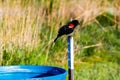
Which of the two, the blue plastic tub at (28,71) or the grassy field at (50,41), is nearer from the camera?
the blue plastic tub at (28,71)

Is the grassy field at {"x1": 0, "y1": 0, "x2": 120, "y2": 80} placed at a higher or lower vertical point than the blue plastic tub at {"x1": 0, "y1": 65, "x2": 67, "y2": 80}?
higher

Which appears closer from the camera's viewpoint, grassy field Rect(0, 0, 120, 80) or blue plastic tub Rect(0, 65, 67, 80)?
blue plastic tub Rect(0, 65, 67, 80)

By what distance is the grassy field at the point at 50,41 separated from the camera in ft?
19.9

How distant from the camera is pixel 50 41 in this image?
6535 millimetres

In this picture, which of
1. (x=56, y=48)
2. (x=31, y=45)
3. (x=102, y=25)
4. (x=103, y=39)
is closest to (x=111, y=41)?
(x=103, y=39)

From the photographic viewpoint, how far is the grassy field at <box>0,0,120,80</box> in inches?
239

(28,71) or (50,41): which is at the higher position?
(50,41)

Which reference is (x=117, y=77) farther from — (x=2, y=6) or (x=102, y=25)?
(x=102, y=25)

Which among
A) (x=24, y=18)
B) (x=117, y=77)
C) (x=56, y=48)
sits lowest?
(x=117, y=77)

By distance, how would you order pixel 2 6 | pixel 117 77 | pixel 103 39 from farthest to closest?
pixel 103 39 < pixel 2 6 < pixel 117 77

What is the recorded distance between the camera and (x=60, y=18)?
7.27m

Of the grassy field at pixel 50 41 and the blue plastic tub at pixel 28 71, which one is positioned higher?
the grassy field at pixel 50 41

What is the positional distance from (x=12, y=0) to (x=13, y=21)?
379mm

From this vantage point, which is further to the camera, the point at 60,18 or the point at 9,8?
the point at 60,18
